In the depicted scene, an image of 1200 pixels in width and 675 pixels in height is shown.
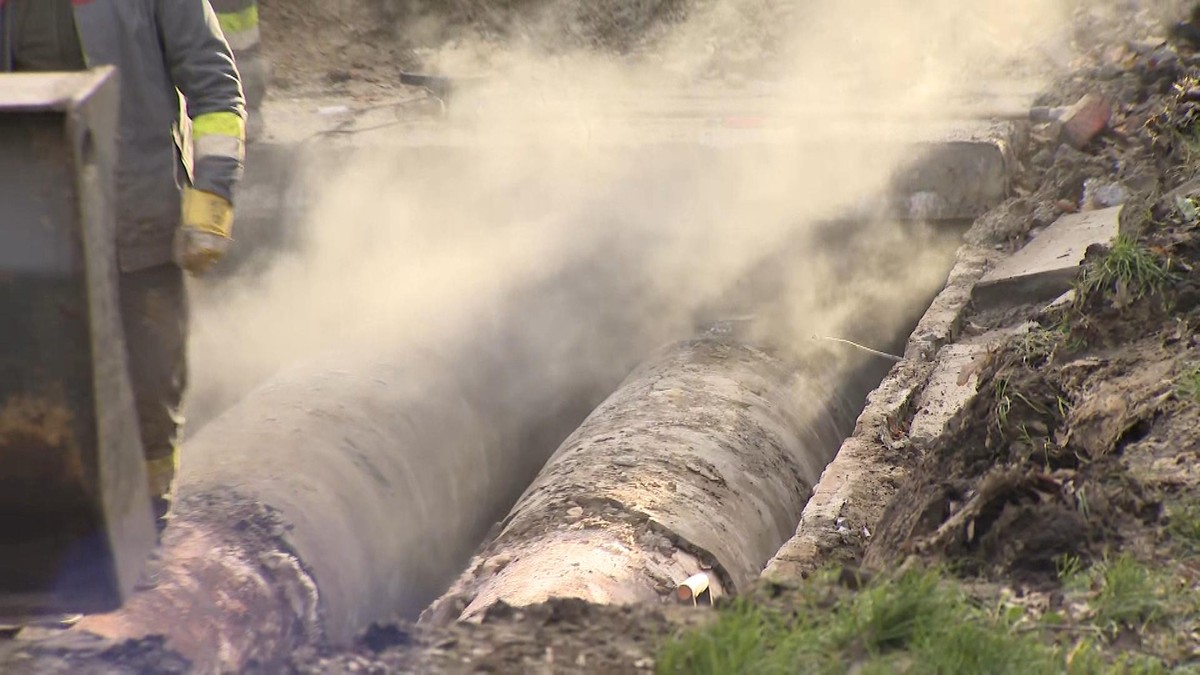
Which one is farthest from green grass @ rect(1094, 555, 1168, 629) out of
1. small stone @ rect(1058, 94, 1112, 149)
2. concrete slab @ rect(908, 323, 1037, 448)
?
small stone @ rect(1058, 94, 1112, 149)

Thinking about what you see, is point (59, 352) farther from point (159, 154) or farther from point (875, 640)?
point (875, 640)

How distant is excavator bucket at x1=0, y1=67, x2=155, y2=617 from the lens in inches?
95.9

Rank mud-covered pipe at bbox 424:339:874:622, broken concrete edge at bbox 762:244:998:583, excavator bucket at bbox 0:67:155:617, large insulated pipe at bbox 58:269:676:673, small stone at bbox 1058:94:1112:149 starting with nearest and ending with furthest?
excavator bucket at bbox 0:67:155:617 < large insulated pipe at bbox 58:269:676:673 < mud-covered pipe at bbox 424:339:874:622 < broken concrete edge at bbox 762:244:998:583 < small stone at bbox 1058:94:1112:149

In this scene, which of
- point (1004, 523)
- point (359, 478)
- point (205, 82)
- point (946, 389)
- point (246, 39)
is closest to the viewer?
point (1004, 523)

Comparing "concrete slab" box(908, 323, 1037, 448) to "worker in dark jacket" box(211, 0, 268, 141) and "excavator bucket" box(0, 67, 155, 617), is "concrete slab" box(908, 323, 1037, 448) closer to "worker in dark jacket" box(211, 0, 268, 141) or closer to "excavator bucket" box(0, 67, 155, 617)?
"excavator bucket" box(0, 67, 155, 617)

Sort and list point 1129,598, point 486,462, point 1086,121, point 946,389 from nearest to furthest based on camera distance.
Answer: point 1129,598, point 946,389, point 486,462, point 1086,121

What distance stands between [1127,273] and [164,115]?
2837mm

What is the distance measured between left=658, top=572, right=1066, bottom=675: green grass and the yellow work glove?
5.63 ft

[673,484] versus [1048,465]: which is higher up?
[1048,465]

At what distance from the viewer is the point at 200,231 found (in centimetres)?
345

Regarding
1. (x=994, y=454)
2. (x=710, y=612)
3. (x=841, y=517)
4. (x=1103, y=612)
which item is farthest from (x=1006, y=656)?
(x=841, y=517)

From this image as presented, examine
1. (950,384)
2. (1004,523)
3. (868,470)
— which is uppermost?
(1004,523)

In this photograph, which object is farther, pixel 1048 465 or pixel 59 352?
pixel 1048 465

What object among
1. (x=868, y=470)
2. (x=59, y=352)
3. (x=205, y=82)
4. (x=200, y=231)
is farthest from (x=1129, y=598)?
(x=205, y=82)
